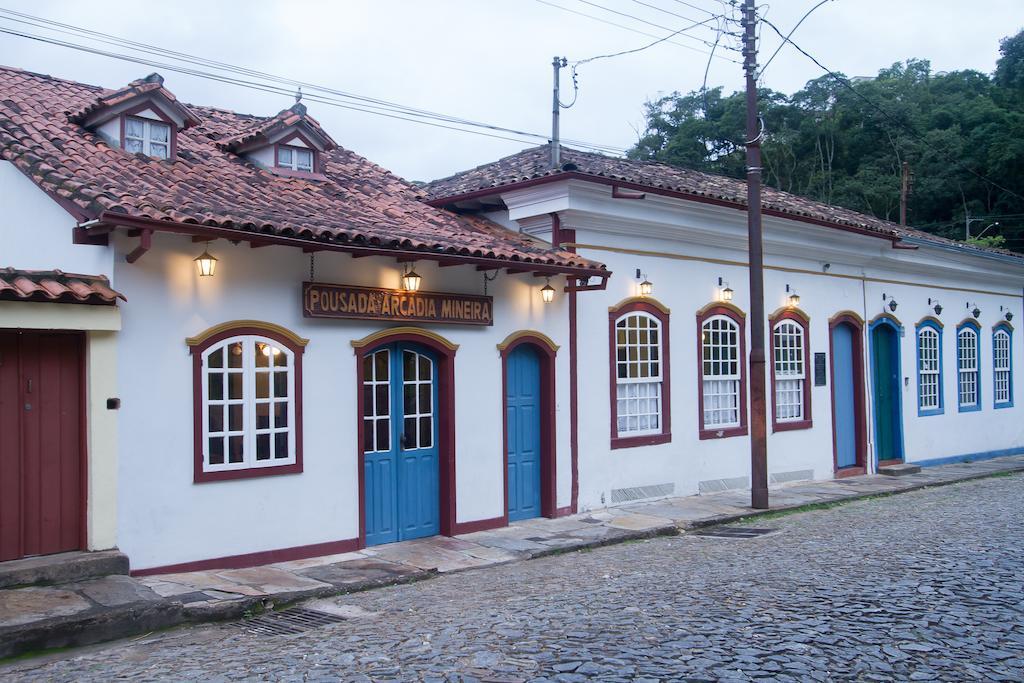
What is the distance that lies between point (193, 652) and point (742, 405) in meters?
10.4

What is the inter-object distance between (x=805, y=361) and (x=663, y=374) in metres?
3.92

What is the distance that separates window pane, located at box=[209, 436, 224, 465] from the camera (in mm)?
9000

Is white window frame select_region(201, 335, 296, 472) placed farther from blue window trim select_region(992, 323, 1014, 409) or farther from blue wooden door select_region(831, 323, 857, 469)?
blue window trim select_region(992, 323, 1014, 409)

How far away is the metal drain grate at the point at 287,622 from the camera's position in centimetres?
722

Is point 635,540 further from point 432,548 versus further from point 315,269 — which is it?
point 315,269

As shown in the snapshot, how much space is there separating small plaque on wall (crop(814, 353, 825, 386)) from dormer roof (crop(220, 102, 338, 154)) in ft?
31.4

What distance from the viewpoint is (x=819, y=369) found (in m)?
16.7

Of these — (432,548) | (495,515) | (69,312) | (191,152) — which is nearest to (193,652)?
(69,312)

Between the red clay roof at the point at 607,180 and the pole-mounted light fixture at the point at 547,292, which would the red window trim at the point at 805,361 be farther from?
the pole-mounted light fixture at the point at 547,292

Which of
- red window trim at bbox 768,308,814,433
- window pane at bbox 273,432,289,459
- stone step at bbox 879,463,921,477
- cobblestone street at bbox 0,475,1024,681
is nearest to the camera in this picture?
cobblestone street at bbox 0,475,1024,681

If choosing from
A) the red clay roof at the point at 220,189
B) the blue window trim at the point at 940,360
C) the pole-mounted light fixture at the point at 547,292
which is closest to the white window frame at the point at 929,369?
the blue window trim at the point at 940,360

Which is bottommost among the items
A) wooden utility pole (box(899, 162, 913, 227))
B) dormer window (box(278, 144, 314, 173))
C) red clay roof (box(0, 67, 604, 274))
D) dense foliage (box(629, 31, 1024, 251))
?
red clay roof (box(0, 67, 604, 274))

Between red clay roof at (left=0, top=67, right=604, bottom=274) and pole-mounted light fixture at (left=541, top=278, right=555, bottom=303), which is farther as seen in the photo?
pole-mounted light fixture at (left=541, top=278, right=555, bottom=303)

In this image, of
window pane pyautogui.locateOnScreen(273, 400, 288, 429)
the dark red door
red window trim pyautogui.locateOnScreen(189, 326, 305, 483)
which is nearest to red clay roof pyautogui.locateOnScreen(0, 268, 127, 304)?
the dark red door
